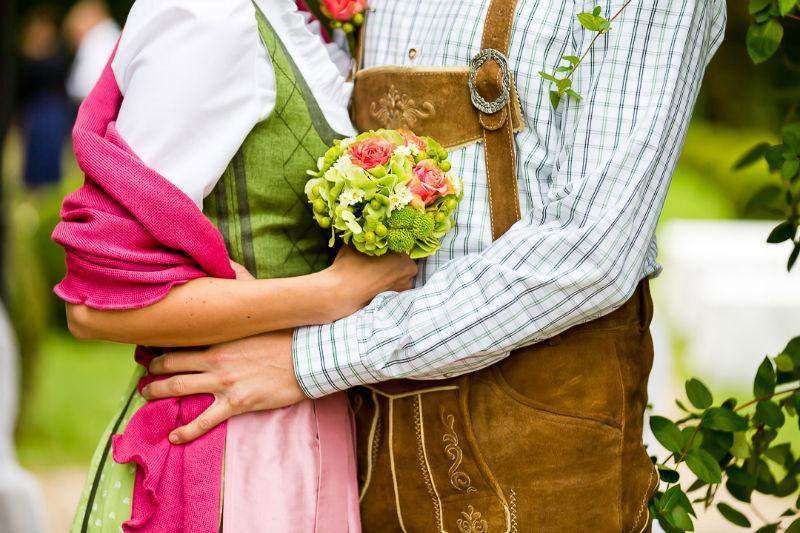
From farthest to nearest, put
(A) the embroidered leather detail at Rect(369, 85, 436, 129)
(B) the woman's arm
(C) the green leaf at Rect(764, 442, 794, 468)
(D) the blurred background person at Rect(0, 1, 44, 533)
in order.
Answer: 1. (D) the blurred background person at Rect(0, 1, 44, 533)
2. (C) the green leaf at Rect(764, 442, 794, 468)
3. (A) the embroidered leather detail at Rect(369, 85, 436, 129)
4. (B) the woman's arm

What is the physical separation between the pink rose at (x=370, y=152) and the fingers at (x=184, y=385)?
1.63ft

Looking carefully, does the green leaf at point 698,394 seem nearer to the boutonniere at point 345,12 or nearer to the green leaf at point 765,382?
the green leaf at point 765,382

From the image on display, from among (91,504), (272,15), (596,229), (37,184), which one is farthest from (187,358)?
(37,184)

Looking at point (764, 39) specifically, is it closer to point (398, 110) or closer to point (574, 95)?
point (574, 95)

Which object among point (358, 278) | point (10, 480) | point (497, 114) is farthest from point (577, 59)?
point (10, 480)

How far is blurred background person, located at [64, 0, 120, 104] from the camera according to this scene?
10.6 m

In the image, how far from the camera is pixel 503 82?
1.72m

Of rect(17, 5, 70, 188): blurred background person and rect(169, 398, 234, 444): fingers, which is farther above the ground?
rect(169, 398, 234, 444): fingers

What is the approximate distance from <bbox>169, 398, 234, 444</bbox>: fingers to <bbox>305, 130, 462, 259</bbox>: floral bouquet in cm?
39

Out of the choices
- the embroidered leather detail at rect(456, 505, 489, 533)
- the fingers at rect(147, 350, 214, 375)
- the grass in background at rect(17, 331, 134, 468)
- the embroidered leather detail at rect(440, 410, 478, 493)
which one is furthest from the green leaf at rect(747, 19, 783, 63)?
the grass in background at rect(17, 331, 134, 468)

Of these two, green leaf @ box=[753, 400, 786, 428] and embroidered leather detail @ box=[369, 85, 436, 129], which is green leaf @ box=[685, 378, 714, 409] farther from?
embroidered leather detail @ box=[369, 85, 436, 129]

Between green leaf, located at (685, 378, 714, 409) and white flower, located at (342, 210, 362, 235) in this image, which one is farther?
green leaf, located at (685, 378, 714, 409)

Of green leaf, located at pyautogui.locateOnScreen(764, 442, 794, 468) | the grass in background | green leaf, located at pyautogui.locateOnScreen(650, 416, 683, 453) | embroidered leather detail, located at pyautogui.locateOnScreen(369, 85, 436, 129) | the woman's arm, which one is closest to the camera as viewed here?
the woman's arm

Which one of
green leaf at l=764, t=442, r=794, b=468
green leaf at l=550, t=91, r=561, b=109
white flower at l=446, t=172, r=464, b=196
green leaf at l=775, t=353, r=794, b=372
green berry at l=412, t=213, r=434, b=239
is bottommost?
green leaf at l=764, t=442, r=794, b=468
